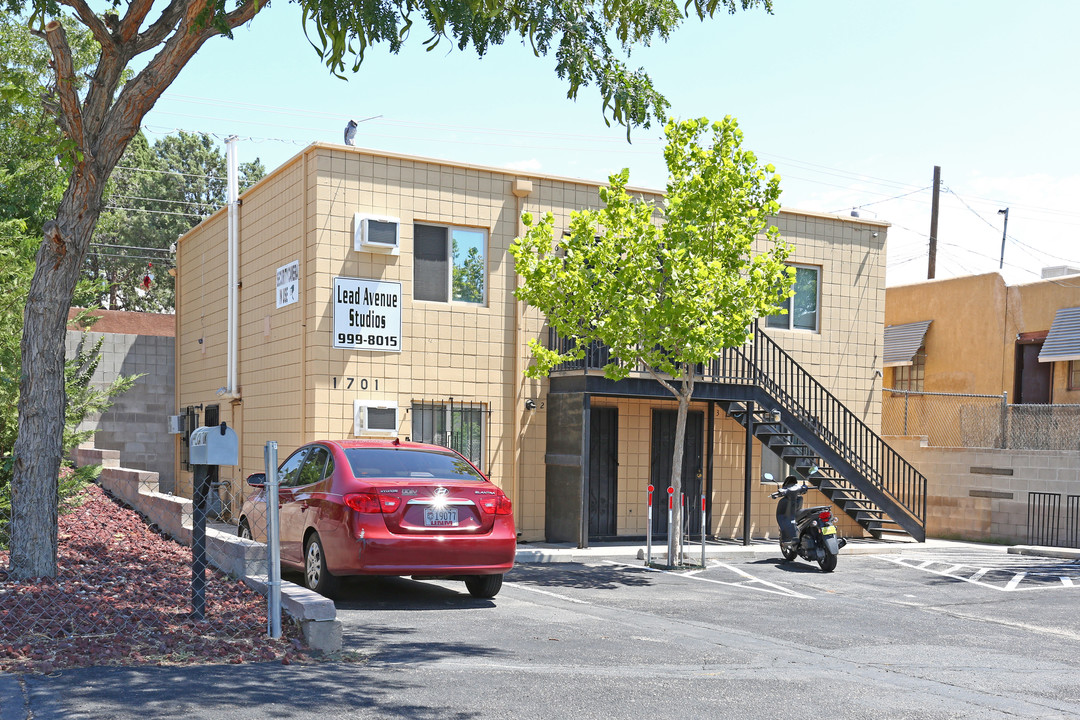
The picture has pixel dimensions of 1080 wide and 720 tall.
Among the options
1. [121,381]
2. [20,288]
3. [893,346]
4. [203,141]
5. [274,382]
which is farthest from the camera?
[203,141]

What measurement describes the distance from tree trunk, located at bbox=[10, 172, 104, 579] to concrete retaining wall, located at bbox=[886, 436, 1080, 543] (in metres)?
17.0

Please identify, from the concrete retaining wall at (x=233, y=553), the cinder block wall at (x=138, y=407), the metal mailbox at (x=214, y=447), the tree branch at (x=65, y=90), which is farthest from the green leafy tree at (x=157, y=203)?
the metal mailbox at (x=214, y=447)

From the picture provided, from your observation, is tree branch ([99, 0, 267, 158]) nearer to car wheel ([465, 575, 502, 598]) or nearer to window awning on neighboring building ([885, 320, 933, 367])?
car wheel ([465, 575, 502, 598])

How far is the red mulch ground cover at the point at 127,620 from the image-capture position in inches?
269

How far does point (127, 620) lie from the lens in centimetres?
757

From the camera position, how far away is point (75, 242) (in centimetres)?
896

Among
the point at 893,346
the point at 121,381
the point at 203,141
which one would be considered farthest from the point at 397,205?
the point at 203,141

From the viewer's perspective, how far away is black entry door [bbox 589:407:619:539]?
1812 cm

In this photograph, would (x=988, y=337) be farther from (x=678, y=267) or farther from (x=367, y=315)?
(x=367, y=315)

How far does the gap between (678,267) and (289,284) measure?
6.51 m

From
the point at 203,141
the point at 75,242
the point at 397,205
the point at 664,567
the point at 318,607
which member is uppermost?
the point at 203,141

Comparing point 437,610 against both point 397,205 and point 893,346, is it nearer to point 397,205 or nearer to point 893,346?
point 397,205

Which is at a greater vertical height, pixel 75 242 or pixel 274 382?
pixel 75 242

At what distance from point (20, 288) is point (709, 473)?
11632mm
